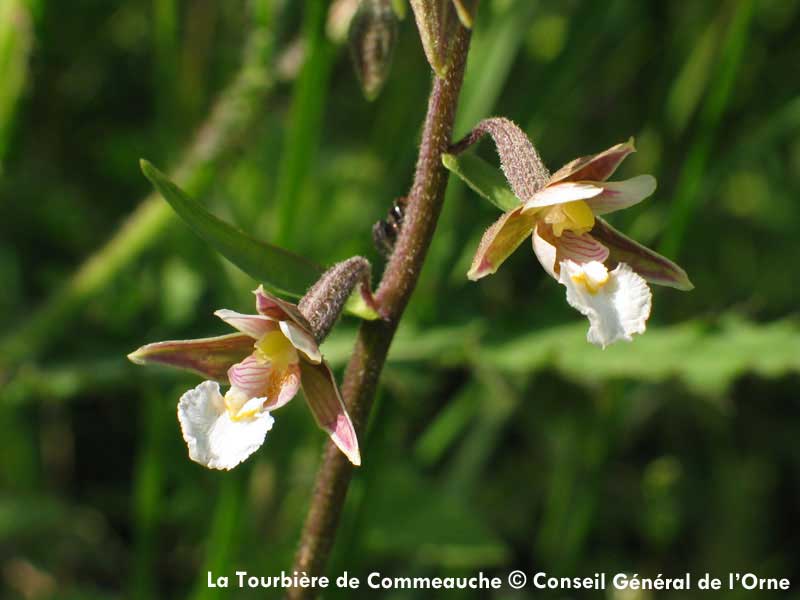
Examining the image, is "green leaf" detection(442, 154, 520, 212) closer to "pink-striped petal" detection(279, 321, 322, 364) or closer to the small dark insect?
the small dark insect

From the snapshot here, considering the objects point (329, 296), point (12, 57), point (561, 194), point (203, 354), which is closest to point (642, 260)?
point (561, 194)

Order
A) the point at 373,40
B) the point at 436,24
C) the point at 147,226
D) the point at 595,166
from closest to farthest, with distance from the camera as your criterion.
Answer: the point at 436,24
the point at 595,166
the point at 373,40
the point at 147,226

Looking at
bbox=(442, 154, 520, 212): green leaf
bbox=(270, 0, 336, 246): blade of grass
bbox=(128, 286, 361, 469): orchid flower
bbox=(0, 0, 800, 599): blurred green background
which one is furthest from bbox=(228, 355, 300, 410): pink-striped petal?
bbox=(270, 0, 336, 246): blade of grass

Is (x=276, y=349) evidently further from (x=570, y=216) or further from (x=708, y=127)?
(x=708, y=127)

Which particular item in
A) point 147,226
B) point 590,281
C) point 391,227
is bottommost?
point 590,281

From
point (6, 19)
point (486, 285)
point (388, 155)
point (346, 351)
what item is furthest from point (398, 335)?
point (6, 19)

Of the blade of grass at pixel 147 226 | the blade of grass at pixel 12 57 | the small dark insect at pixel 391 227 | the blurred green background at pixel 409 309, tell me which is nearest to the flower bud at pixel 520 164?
the small dark insect at pixel 391 227
